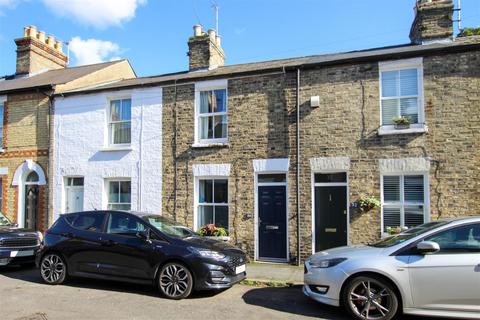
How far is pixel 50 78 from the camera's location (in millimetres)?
16234

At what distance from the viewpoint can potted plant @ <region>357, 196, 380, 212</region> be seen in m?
10.0

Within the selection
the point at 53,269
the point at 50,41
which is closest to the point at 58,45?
the point at 50,41

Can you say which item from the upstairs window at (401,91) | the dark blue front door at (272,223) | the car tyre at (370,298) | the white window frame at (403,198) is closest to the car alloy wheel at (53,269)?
the dark blue front door at (272,223)

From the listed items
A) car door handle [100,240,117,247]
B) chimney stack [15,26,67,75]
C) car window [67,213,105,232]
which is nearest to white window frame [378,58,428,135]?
car door handle [100,240,117,247]

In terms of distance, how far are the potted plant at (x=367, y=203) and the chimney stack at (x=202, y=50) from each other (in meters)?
6.83

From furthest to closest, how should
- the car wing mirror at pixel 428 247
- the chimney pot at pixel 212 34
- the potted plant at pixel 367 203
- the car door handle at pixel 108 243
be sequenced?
the chimney pot at pixel 212 34
the potted plant at pixel 367 203
the car door handle at pixel 108 243
the car wing mirror at pixel 428 247

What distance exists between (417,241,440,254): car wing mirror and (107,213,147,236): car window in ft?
16.2

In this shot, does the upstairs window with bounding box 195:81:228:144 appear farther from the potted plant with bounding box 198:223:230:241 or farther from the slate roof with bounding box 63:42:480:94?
the potted plant with bounding box 198:223:230:241

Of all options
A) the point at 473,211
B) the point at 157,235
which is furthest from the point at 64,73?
the point at 473,211

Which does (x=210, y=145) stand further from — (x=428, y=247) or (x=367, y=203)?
(x=428, y=247)

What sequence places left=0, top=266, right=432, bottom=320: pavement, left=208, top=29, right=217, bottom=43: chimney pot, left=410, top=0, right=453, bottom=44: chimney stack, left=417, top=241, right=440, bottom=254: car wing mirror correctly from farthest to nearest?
left=208, top=29, right=217, bottom=43: chimney pot, left=410, top=0, right=453, bottom=44: chimney stack, left=0, top=266, right=432, bottom=320: pavement, left=417, top=241, right=440, bottom=254: car wing mirror

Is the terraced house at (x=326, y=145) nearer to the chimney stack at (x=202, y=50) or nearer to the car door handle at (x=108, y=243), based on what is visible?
the chimney stack at (x=202, y=50)

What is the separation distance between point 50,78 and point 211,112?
8066 mm

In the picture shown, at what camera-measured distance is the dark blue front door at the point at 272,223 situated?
11.0 meters
